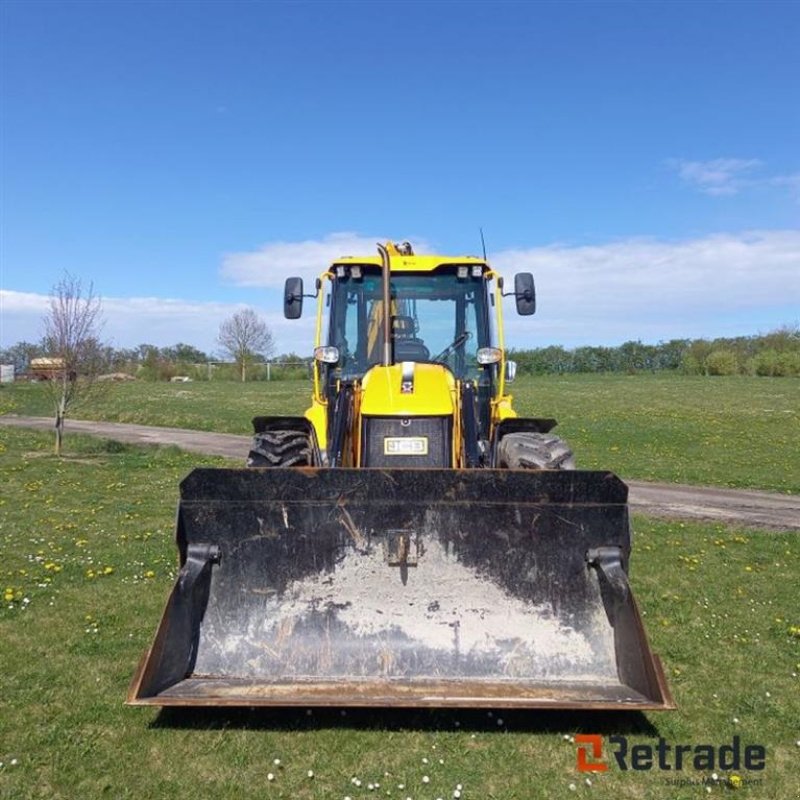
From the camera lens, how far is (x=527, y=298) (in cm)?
677

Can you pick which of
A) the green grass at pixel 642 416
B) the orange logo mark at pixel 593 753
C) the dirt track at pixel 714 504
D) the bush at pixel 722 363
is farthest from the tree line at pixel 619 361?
the orange logo mark at pixel 593 753

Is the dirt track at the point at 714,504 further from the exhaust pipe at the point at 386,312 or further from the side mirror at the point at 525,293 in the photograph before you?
the exhaust pipe at the point at 386,312

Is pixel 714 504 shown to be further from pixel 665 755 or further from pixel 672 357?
pixel 672 357

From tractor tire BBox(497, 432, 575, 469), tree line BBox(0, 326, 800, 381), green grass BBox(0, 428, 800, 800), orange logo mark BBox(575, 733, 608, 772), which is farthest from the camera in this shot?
tree line BBox(0, 326, 800, 381)

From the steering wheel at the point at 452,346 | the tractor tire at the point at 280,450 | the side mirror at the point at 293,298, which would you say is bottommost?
the tractor tire at the point at 280,450

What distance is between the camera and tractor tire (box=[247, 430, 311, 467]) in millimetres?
6055

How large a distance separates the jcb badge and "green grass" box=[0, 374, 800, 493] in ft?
36.5

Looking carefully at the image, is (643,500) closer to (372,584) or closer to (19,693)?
(372,584)

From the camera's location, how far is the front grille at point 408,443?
19.0 ft

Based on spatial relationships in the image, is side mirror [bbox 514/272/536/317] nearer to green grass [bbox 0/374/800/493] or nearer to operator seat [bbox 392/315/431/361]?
operator seat [bbox 392/315/431/361]

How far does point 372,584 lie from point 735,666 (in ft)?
9.36

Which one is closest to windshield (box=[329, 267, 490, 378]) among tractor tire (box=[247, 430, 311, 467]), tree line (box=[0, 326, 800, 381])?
tractor tire (box=[247, 430, 311, 467])

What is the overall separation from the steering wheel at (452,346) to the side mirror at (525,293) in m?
0.54

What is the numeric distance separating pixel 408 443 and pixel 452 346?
4.65 feet
